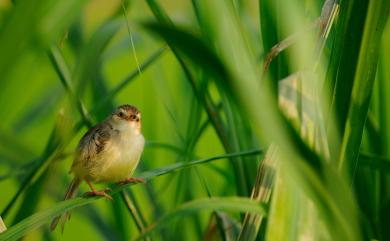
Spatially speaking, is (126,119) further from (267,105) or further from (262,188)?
(267,105)

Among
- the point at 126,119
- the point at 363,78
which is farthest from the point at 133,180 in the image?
the point at 363,78

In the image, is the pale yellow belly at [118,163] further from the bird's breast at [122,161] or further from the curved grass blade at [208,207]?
the curved grass blade at [208,207]

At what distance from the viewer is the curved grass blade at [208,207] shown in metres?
1.03

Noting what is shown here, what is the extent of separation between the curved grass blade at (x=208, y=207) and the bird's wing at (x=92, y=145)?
1.06 meters

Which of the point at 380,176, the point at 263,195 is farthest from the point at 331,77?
the point at 380,176

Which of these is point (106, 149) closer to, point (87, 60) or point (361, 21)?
point (361, 21)

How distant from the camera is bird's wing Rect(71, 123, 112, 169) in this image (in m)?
2.10

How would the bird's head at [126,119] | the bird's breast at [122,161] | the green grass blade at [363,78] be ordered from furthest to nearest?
1. the bird's head at [126,119]
2. the bird's breast at [122,161]
3. the green grass blade at [363,78]

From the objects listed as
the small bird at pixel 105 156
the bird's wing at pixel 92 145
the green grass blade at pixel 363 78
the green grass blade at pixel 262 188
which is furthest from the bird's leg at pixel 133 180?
the green grass blade at pixel 363 78

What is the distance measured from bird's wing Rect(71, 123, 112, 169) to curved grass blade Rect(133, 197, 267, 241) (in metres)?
1.06

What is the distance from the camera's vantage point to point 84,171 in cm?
210

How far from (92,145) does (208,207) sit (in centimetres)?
111

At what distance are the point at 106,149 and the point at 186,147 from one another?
0.27 m

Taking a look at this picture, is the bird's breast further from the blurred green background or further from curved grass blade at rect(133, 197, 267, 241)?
curved grass blade at rect(133, 197, 267, 241)
